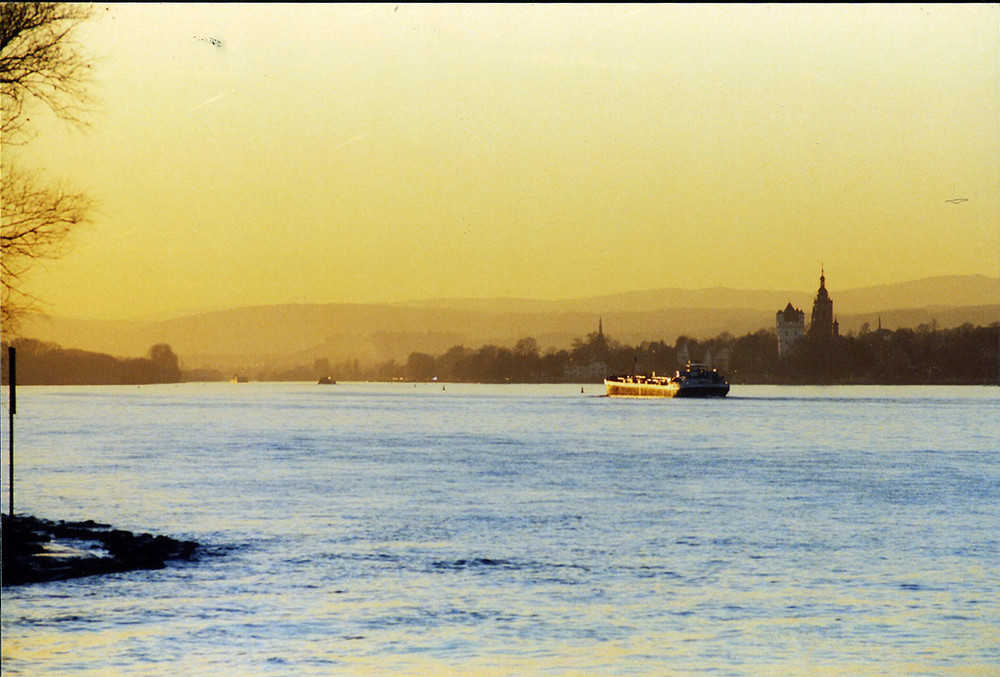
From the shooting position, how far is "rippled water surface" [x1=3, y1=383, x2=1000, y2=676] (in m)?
16.3

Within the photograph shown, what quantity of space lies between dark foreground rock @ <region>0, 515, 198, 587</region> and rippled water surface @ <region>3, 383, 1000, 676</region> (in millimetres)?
603

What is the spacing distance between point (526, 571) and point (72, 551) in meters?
8.13

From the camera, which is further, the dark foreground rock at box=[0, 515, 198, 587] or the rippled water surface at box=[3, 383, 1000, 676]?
the dark foreground rock at box=[0, 515, 198, 587]

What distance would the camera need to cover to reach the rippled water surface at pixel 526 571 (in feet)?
53.4

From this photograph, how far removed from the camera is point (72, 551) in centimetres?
2316

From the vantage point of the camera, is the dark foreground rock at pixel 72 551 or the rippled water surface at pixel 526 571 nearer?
the rippled water surface at pixel 526 571

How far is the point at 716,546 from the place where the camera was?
87.9 ft

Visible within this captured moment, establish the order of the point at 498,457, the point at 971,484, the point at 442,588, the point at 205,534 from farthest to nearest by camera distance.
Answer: the point at 498,457, the point at 971,484, the point at 205,534, the point at 442,588

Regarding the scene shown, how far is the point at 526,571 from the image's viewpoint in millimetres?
23000

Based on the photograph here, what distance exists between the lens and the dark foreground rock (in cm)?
2092

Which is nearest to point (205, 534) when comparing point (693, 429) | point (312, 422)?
point (693, 429)

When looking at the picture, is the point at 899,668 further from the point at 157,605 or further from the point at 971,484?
the point at 971,484

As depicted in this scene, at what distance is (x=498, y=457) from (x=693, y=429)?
3597cm

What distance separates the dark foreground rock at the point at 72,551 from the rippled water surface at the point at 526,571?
0.60 metres
